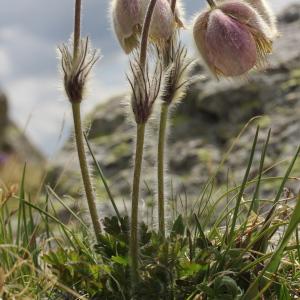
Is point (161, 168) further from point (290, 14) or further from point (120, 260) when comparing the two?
point (290, 14)

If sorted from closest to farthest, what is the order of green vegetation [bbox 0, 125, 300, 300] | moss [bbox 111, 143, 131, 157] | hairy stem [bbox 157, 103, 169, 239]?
green vegetation [bbox 0, 125, 300, 300], hairy stem [bbox 157, 103, 169, 239], moss [bbox 111, 143, 131, 157]

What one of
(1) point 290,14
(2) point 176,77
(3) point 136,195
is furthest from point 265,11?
(1) point 290,14

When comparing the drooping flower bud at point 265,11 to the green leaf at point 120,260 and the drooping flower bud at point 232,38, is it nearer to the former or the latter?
the drooping flower bud at point 232,38

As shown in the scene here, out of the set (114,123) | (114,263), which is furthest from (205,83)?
(114,263)

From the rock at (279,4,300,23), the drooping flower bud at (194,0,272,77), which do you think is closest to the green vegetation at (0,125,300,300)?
the drooping flower bud at (194,0,272,77)

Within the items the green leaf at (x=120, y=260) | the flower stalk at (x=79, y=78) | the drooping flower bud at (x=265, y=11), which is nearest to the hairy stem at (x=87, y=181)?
the flower stalk at (x=79, y=78)

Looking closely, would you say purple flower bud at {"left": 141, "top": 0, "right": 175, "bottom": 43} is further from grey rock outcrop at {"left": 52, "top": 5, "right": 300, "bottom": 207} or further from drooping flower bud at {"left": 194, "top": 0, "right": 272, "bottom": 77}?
grey rock outcrop at {"left": 52, "top": 5, "right": 300, "bottom": 207}
